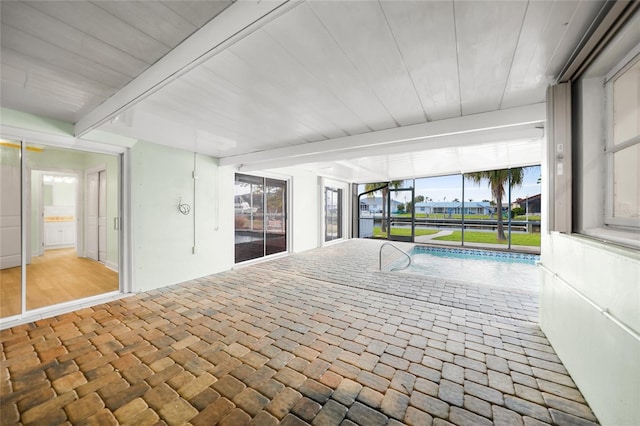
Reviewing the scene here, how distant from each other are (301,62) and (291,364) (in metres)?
2.38

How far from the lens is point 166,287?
161 inches

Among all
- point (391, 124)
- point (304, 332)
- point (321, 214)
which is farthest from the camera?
point (321, 214)

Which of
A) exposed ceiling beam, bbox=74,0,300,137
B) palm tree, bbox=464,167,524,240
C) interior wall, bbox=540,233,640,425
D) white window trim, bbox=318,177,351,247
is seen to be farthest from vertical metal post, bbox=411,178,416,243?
exposed ceiling beam, bbox=74,0,300,137

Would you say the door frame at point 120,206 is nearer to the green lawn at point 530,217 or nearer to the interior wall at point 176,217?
the interior wall at point 176,217

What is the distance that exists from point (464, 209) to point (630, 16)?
8796 millimetres

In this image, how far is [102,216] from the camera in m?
5.77

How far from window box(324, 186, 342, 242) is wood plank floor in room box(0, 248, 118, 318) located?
6.21 m

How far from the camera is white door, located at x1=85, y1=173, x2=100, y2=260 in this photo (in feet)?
19.5

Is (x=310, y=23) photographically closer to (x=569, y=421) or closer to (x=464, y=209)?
(x=569, y=421)

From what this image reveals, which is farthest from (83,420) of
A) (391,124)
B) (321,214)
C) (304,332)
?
(321,214)

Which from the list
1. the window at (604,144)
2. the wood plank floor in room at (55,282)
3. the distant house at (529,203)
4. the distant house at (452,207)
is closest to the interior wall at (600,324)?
the window at (604,144)

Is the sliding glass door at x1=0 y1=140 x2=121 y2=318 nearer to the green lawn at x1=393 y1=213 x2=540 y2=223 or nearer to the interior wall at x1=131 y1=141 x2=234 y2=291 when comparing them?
the interior wall at x1=131 y1=141 x2=234 y2=291

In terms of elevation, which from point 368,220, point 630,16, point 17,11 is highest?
point 17,11

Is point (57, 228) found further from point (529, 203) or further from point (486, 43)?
point (529, 203)
